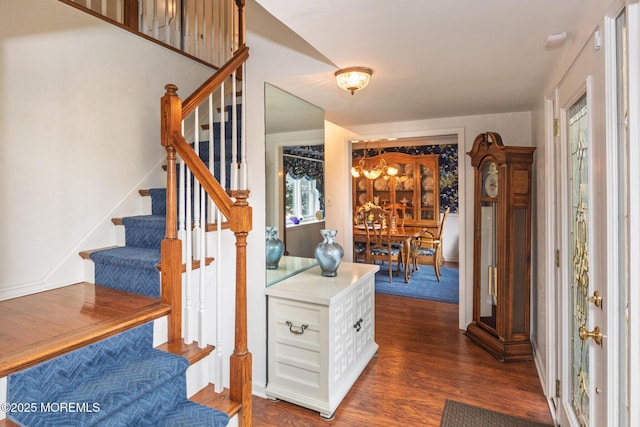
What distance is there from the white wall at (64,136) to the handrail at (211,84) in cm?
93

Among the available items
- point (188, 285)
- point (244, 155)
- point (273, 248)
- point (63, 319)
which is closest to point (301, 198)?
point (273, 248)

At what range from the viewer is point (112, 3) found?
278 centimetres

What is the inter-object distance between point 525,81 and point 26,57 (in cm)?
321

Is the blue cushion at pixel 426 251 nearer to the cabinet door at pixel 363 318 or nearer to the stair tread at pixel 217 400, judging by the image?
the cabinet door at pixel 363 318

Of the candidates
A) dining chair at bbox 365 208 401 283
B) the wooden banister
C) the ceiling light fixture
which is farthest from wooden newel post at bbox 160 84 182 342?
dining chair at bbox 365 208 401 283

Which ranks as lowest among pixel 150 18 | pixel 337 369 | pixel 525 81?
pixel 337 369

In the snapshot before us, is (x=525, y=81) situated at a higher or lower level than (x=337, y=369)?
higher

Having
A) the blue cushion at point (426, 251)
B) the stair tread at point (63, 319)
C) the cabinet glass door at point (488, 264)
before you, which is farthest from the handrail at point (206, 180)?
the blue cushion at point (426, 251)

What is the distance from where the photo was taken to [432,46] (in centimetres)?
188

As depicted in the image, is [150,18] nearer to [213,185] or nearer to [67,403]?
[213,185]

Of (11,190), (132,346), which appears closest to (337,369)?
(132,346)

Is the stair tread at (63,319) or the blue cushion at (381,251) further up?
the stair tread at (63,319)

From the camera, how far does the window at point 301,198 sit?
2943 millimetres

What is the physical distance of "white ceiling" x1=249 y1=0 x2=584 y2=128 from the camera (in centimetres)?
150
